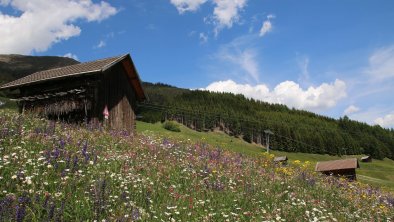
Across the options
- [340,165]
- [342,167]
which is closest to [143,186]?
[342,167]

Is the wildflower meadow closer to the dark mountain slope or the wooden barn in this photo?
the wooden barn

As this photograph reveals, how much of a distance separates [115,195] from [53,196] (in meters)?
1.39

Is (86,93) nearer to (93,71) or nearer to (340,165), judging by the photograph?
(93,71)

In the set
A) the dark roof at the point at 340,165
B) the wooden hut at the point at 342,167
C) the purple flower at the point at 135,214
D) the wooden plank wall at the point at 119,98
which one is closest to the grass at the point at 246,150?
the dark roof at the point at 340,165

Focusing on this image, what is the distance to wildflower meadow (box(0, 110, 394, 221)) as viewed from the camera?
26.3 ft

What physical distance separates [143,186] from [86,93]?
64.3 feet

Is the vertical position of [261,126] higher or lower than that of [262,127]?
higher

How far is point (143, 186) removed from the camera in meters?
10.0

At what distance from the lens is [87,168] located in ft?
34.0

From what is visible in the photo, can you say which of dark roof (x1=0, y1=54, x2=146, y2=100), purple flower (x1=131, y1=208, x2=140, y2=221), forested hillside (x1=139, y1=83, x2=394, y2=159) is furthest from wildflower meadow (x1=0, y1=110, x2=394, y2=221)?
forested hillside (x1=139, y1=83, x2=394, y2=159)

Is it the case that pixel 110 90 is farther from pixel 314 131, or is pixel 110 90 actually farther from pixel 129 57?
pixel 314 131

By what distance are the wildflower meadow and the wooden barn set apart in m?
11.6

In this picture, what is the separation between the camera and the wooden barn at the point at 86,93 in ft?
92.5

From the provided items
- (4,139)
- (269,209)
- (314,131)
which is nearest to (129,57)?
(4,139)
